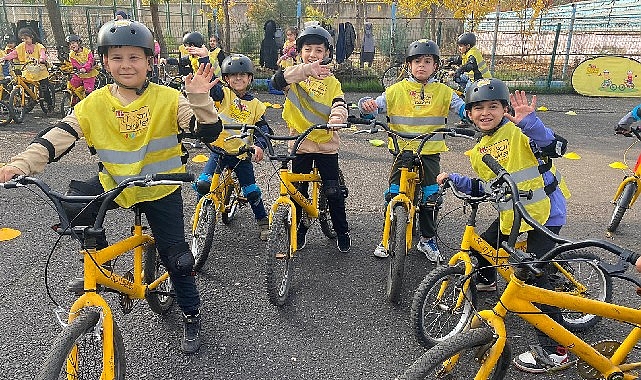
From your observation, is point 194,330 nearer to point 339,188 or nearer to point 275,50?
point 339,188

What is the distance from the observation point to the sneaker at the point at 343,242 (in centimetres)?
506

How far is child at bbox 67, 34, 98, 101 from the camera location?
1073 centimetres

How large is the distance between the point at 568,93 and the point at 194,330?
14182mm

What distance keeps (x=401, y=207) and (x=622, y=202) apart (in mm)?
2815

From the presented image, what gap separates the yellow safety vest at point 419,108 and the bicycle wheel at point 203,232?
1.75 m

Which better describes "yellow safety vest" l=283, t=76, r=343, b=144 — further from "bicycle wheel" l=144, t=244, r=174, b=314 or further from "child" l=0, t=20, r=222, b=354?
"bicycle wheel" l=144, t=244, r=174, b=314

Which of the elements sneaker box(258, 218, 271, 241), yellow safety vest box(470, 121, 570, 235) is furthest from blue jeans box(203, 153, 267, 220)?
yellow safety vest box(470, 121, 570, 235)

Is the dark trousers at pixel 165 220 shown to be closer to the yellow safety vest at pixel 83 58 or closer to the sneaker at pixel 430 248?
the sneaker at pixel 430 248

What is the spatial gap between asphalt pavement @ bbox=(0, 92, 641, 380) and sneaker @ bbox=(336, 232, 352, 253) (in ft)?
0.26

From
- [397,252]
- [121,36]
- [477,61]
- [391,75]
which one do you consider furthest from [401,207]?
[391,75]

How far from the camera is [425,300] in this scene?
138 inches

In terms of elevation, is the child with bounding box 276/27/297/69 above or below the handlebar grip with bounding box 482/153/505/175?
above

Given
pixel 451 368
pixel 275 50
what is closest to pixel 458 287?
pixel 451 368

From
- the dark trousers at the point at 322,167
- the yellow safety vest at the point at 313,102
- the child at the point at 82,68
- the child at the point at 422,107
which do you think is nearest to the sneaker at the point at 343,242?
the dark trousers at the point at 322,167
